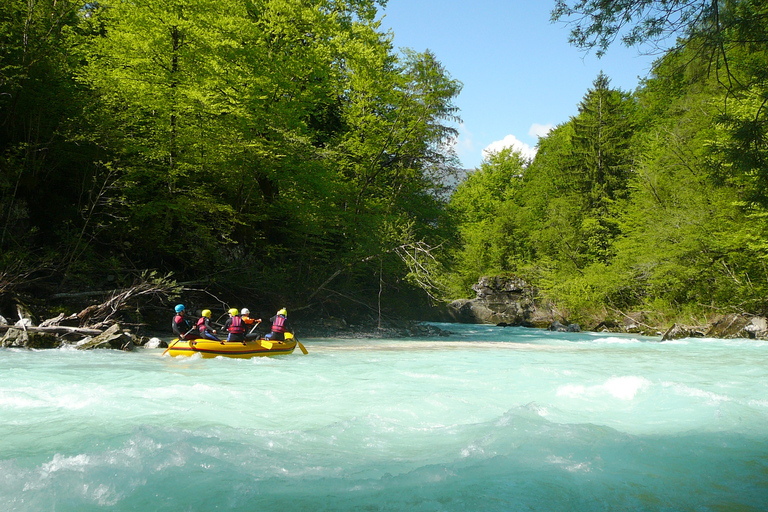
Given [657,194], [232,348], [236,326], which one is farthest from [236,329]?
[657,194]

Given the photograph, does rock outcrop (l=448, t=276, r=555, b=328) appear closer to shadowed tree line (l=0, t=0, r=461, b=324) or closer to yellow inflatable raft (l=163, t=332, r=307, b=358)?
shadowed tree line (l=0, t=0, r=461, b=324)

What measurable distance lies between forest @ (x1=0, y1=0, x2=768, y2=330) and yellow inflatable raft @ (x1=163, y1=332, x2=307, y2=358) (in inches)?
109

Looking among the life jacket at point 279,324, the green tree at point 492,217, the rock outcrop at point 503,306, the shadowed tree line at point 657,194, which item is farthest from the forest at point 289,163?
the green tree at point 492,217

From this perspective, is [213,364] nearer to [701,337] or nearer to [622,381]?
[622,381]

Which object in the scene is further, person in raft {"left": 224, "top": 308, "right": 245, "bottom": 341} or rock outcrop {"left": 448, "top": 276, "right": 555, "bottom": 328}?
rock outcrop {"left": 448, "top": 276, "right": 555, "bottom": 328}

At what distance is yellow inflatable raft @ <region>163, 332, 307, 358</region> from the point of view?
10445 mm

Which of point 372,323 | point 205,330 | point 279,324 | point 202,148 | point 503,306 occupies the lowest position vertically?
point 372,323

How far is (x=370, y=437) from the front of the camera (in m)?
5.47

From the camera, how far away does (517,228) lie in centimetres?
3691

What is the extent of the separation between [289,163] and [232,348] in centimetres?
659

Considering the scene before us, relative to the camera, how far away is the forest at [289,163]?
1229cm

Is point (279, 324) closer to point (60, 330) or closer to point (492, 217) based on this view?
point (60, 330)

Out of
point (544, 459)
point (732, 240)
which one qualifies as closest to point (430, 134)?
point (732, 240)

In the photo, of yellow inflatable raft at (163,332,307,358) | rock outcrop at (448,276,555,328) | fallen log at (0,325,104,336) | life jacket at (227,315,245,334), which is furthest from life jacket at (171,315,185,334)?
rock outcrop at (448,276,555,328)
